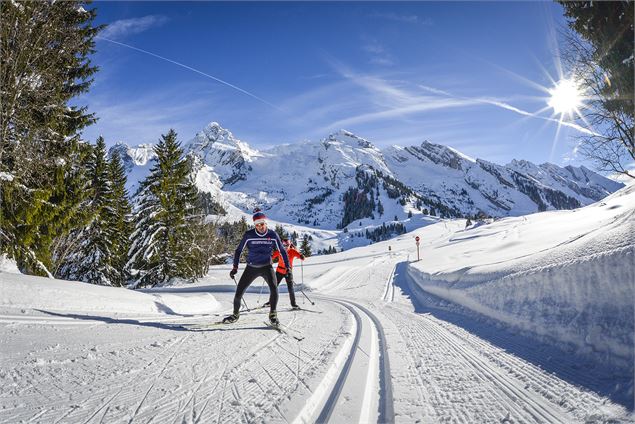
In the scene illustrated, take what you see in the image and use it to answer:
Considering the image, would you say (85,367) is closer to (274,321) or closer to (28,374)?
(28,374)

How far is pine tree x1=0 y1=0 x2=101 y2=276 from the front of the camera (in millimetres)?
9281

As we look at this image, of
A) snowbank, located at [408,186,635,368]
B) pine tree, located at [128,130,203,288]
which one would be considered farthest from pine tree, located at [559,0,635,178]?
pine tree, located at [128,130,203,288]

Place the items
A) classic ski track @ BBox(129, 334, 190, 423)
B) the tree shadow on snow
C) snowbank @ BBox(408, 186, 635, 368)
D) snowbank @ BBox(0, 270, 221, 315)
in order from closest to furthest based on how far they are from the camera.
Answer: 1. classic ski track @ BBox(129, 334, 190, 423)
2. the tree shadow on snow
3. snowbank @ BBox(408, 186, 635, 368)
4. snowbank @ BBox(0, 270, 221, 315)

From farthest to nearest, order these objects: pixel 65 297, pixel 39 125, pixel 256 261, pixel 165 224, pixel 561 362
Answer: pixel 165 224, pixel 39 125, pixel 256 261, pixel 65 297, pixel 561 362

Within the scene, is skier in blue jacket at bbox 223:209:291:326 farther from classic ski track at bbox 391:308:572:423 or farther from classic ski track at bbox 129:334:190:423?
classic ski track at bbox 391:308:572:423

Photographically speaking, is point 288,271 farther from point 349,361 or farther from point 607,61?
point 607,61

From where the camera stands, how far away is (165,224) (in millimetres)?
25344

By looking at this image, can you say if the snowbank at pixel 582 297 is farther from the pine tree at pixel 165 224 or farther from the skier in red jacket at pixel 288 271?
the pine tree at pixel 165 224

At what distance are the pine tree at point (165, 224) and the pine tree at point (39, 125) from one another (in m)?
11.2

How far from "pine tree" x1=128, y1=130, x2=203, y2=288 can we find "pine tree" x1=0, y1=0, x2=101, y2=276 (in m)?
11.2

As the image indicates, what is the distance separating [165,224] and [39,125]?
15.0 metres

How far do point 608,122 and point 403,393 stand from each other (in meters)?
16.9

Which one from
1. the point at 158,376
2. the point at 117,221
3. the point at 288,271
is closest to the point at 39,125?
the point at 288,271

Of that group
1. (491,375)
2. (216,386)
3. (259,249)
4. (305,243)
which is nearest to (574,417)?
(491,375)
